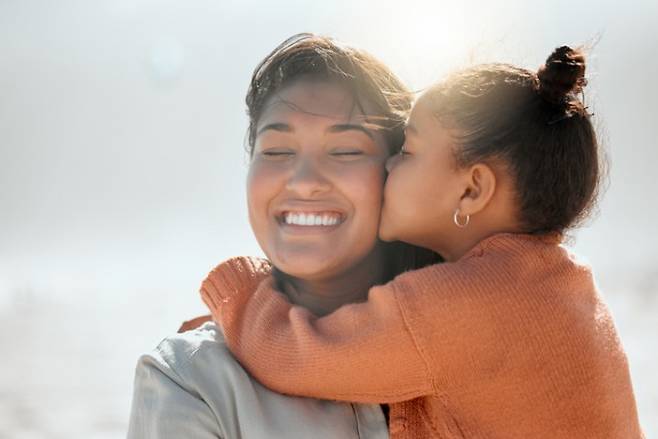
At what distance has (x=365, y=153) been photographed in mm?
2621

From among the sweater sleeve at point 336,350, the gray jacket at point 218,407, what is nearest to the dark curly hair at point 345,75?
the sweater sleeve at point 336,350

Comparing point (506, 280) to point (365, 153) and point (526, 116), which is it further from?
point (365, 153)

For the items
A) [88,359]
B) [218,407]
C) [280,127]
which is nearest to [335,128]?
[280,127]

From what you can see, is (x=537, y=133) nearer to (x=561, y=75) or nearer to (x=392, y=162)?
(x=561, y=75)

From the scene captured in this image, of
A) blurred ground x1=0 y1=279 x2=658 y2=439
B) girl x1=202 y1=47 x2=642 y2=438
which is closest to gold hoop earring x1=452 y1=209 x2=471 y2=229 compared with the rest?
girl x1=202 y1=47 x2=642 y2=438

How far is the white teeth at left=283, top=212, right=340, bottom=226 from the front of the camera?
2574 mm

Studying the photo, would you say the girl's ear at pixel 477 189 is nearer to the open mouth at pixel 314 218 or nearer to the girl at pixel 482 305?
the girl at pixel 482 305

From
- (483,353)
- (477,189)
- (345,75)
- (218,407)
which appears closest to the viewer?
(483,353)

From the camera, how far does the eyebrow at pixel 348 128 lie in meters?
2.58

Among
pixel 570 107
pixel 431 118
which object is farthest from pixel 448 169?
pixel 570 107

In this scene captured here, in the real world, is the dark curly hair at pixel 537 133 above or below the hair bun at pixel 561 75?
below

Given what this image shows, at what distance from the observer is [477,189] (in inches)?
94.2

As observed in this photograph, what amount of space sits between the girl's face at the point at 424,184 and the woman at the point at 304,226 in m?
0.10

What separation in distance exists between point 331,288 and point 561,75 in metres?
0.87
